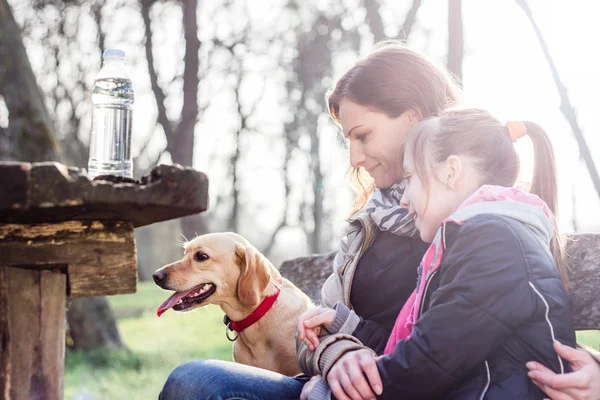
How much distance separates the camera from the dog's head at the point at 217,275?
3.12 metres

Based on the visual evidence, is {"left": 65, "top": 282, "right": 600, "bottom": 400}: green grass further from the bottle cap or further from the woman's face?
the bottle cap

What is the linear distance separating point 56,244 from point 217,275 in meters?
1.60

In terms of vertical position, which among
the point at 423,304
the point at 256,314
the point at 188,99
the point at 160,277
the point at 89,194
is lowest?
the point at 256,314

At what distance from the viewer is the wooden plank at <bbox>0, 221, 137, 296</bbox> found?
1.62 meters

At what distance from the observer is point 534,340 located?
5.37 ft

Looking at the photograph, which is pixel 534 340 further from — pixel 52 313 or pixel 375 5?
pixel 375 5

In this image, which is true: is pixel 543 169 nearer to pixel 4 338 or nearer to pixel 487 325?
pixel 487 325

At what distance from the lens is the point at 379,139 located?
255 centimetres

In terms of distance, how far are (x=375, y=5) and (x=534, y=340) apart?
16.0ft

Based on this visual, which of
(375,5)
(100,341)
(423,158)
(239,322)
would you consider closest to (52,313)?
(423,158)

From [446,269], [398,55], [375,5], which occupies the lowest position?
A: [446,269]

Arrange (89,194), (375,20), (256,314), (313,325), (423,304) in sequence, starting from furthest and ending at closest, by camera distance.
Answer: (375,20) → (256,314) → (313,325) → (423,304) → (89,194)

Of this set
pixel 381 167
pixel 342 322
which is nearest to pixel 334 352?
pixel 342 322

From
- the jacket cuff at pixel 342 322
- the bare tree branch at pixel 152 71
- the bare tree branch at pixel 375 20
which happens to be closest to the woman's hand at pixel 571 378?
the jacket cuff at pixel 342 322
